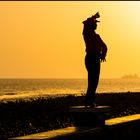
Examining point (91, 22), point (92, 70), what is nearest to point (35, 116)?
point (92, 70)

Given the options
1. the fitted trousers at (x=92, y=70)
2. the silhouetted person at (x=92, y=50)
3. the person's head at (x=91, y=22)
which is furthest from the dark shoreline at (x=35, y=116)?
the person's head at (x=91, y=22)

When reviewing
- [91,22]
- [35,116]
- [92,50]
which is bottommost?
[35,116]

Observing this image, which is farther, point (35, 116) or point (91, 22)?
point (35, 116)

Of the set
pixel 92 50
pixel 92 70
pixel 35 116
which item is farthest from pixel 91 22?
pixel 35 116

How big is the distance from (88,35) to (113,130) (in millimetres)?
2243

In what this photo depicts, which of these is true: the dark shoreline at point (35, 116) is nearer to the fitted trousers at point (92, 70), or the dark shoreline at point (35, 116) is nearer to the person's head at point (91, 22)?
the fitted trousers at point (92, 70)

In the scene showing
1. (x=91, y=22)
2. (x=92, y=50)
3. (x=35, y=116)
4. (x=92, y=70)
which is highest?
(x=91, y=22)

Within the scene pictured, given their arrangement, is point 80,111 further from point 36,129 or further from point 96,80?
point 36,129

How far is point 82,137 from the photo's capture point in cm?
1155

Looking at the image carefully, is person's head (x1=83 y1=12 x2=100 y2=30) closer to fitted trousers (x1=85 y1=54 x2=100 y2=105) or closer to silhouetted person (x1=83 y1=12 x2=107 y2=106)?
silhouetted person (x1=83 y1=12 x2=107 y2=106)

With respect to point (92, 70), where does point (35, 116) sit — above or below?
below

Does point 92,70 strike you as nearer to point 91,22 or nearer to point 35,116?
point 91,22

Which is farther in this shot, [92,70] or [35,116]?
[35,116]

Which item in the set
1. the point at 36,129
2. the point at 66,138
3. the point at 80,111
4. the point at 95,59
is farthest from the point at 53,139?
the point at 36,129
